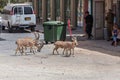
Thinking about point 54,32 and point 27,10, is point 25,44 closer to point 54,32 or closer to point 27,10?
point 54,32

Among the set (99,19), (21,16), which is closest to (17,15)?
(21,16)

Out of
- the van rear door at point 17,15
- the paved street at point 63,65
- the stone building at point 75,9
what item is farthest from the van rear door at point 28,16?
the paved street at point 63,65

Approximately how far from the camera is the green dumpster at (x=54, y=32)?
2547cm

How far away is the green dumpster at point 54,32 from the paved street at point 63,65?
11.8 feet

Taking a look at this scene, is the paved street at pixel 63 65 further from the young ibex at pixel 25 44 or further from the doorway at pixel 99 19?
the doorway at pixel 99 19

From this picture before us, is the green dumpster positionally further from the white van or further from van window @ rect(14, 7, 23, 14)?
van window @ rect(14, 7, 23, 14)

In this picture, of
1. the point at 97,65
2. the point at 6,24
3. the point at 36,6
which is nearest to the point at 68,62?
the point at 97,65

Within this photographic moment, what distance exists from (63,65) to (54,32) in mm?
10120

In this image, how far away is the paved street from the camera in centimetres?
1276

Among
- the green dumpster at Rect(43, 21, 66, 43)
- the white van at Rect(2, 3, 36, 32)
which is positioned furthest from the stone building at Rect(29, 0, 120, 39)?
the white van at Rect(2, 3, 36, 32)

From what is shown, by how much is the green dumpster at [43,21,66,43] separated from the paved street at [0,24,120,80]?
11.8ft

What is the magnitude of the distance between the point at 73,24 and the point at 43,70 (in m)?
24.4

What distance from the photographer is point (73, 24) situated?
38.3 meters

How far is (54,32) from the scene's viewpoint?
25562 mm
